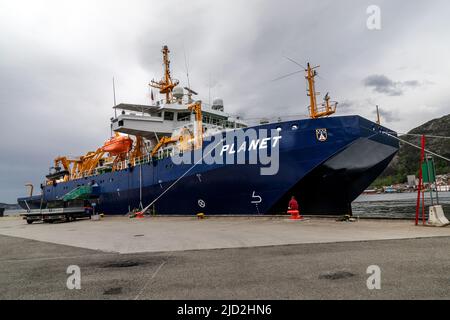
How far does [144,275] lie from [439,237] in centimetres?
703

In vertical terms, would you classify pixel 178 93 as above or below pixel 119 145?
above

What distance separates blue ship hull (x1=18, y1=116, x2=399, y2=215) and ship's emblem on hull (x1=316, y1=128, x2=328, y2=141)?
0.12 meters

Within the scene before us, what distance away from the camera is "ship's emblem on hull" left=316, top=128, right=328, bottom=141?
44.6 feet

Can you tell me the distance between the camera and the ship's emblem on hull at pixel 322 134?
44.6 feet

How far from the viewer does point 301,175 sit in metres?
14.0

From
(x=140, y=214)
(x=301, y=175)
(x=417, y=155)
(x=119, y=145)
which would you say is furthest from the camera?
(x=417, y=155)

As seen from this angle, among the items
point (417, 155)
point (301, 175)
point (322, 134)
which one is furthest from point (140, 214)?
point (417, 155)

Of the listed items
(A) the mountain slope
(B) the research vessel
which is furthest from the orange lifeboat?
(A) the mountain slope

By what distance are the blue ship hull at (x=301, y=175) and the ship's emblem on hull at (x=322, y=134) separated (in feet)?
0.40

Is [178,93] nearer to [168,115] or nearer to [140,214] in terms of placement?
[168,115]

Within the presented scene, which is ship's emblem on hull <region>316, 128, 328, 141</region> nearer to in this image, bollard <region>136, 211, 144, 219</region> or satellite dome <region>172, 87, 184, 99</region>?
bollard <region>136, 211, 144, 219</region>

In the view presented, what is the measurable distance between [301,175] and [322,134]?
202cm

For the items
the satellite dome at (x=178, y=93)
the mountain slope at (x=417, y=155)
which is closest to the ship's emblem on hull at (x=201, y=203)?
the satellite dome at (x=178, y=93)
